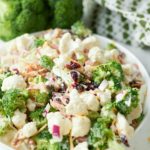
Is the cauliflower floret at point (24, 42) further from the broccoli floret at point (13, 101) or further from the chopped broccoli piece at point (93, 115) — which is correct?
the chopped broccoli piece at point (93, 115)

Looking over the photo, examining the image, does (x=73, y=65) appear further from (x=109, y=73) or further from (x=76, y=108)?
(x=76, y=108)

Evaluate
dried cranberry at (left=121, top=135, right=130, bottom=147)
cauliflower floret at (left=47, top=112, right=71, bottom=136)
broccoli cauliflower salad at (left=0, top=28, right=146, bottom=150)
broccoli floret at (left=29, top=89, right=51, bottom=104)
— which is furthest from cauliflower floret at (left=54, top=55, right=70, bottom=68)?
dried cranberry at (left=121, top=135, right=130, bottom=147)

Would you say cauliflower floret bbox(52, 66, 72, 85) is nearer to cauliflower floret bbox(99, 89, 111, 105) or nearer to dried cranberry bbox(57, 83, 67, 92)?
dried cranberry bbox(57, 83, 67, 92)

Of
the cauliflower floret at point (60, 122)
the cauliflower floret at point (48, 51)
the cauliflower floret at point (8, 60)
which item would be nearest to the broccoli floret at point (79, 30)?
the cauliflower floret at point (48, 51)

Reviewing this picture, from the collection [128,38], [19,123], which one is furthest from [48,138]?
[128,38]

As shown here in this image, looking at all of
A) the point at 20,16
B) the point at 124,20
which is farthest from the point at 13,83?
the point at 124,20

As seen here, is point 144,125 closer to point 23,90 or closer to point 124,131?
point 124,131

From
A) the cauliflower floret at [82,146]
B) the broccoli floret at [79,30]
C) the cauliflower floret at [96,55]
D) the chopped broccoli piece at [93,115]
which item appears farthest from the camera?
the broccoli floret at [79,30]

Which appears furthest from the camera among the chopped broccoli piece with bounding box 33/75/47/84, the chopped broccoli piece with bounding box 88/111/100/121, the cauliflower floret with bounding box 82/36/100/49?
the cauliflower floret with bounding box 82/36/100/49
